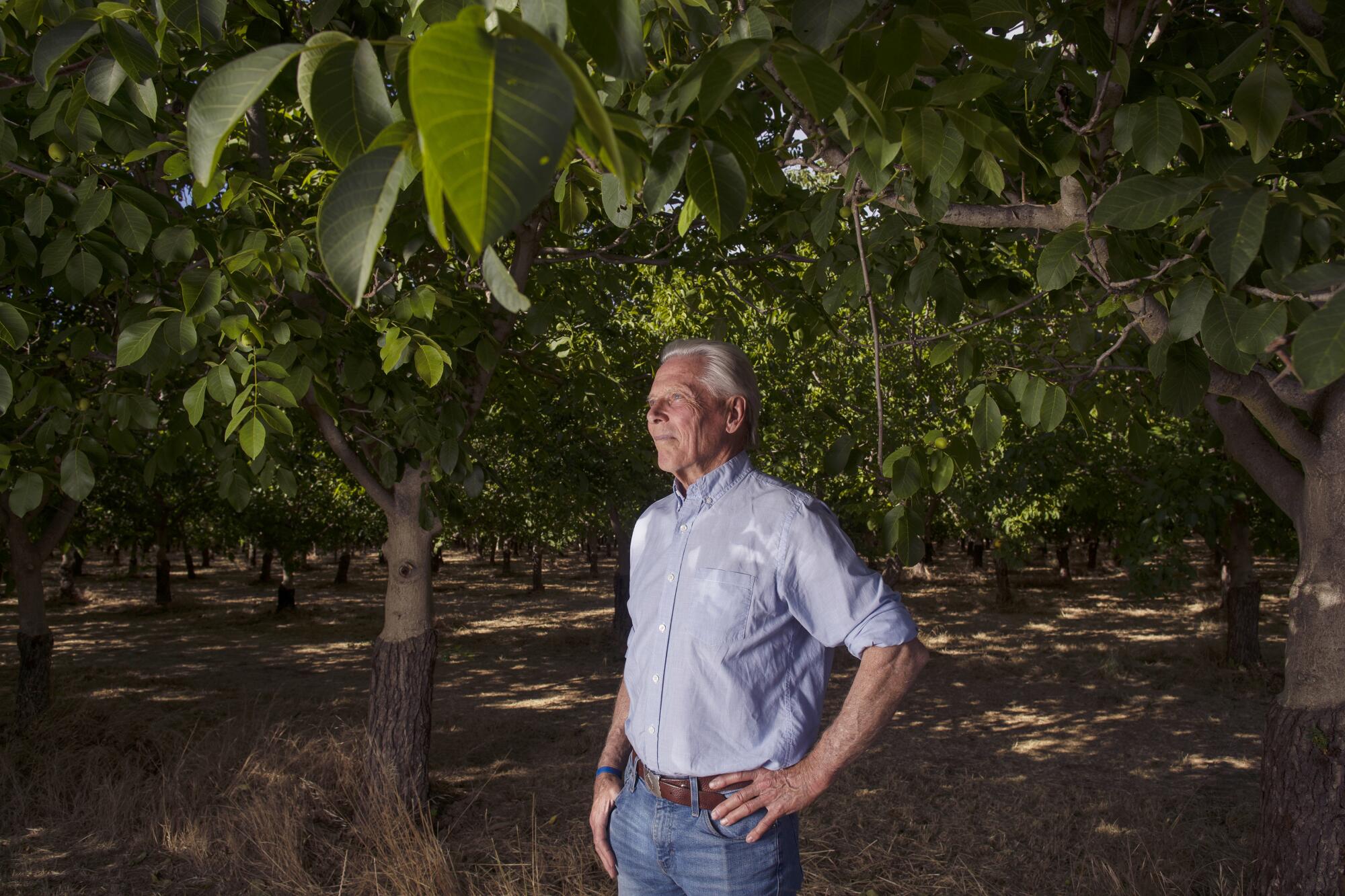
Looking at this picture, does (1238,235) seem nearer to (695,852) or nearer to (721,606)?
(721,606)

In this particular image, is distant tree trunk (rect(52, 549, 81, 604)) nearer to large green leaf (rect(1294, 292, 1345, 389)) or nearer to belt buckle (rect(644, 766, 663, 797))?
belt buckle (rect(644, 766, 663, 797))

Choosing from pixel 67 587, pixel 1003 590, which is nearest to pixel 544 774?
pixel 1003 590

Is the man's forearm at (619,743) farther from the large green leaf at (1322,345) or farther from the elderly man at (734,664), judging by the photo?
the large green leaf at (1322,345)

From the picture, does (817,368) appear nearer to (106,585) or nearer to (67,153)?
(67,153)

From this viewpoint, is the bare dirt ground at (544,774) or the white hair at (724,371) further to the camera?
the bare dirt ground at (544,774)

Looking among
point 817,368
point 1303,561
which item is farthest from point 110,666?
point 1303,561

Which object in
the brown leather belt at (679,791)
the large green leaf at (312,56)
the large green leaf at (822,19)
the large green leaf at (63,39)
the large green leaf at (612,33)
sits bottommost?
the brown leather belt at (679,791)

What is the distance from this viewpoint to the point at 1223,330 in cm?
200

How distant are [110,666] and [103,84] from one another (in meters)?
13.7

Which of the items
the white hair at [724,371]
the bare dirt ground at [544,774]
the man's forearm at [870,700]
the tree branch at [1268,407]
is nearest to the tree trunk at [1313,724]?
the tree branch at [1268,407]

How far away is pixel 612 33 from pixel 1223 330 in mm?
1701

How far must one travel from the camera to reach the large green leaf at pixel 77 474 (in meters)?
2.79

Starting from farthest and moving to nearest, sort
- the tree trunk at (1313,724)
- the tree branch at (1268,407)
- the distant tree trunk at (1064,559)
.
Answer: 1. the distant tree trunk at (1064,559)
2. the tree trunk at (1313,724)
3. the tree branch at (1268,407)

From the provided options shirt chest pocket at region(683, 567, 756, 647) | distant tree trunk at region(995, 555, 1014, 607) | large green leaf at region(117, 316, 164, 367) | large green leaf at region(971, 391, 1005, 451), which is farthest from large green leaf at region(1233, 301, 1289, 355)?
distant tree trunk at region(995, 555, 1014, 607)
